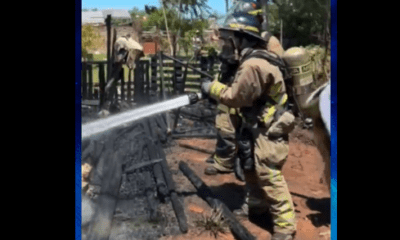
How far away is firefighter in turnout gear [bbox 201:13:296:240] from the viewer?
415 cm

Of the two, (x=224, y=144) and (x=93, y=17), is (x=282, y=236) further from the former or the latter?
(x=93, y=17)

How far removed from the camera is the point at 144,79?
4258 mm

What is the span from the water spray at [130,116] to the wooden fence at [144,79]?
122 mm

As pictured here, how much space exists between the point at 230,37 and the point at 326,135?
Result: 135cm

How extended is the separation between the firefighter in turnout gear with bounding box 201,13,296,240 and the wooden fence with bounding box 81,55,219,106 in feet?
0.99

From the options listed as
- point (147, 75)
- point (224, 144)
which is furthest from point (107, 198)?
point (224, 144)

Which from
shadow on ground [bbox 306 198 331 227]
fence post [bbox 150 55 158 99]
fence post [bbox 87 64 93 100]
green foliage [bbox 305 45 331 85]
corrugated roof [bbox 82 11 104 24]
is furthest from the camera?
shadow on ground [bbox 306 198 331 227]

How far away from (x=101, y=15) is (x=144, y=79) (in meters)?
1.08

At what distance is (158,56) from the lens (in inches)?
168

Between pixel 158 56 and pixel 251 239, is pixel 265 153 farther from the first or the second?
pixel 158 56

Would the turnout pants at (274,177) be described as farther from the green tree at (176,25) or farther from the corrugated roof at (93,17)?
the corrugated roof at (93,17)

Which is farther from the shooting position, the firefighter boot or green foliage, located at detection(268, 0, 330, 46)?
the firefighter boot
